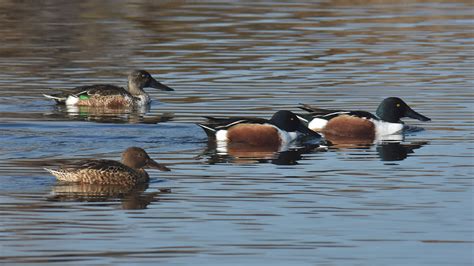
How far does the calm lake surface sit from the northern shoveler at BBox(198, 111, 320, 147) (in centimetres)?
32

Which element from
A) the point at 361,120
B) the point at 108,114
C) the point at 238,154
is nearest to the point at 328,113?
the point at 361,120

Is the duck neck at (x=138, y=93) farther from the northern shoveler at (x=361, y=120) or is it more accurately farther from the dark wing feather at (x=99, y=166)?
the dark wing feather at (x=99, y=166)

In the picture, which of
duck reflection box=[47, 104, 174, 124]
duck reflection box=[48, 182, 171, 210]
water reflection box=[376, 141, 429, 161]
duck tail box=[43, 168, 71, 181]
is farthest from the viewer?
duck reflection box=[47, 104, 174, 124]

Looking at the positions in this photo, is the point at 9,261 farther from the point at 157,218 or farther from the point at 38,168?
the point at 38,168

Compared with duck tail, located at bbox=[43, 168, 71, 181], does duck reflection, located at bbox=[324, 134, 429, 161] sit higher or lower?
lower

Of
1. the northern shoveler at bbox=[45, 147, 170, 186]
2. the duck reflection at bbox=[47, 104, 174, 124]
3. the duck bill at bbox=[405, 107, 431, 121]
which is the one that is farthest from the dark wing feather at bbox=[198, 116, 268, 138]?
the northern shoveler at bbox=[45, 147, 170, 186]

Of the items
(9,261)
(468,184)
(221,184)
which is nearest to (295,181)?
(221,184)

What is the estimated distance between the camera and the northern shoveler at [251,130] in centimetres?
1788

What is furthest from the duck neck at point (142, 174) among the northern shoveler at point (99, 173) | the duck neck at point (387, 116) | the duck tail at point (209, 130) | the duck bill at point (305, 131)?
the duck neck at point (387, 116)

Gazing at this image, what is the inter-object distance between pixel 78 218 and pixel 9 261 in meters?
1.70

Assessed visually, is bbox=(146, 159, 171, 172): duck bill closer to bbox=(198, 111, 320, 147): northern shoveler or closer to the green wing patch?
bbox=(198, 111, 320, 147): northern shoveler

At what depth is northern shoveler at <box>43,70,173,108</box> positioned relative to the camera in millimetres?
21672

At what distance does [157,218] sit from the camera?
40.8 ft

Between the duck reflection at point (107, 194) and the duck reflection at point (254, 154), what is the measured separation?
6.73ft
